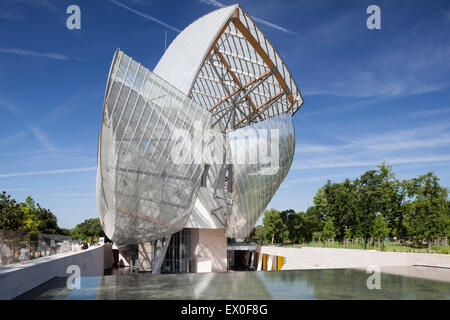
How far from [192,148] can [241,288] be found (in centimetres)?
1261

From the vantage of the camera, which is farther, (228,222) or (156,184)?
(228,222)

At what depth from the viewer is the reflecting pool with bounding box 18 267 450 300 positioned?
9312 mm

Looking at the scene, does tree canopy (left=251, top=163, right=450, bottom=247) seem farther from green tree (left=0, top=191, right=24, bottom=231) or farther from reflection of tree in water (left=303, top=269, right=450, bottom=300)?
green tree (left=0, top=191, right=24, bottom=231)

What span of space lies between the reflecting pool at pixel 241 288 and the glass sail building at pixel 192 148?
8.14 m

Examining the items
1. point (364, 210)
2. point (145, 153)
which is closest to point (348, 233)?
point (364, 210)

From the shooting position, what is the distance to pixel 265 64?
3188 centimetres

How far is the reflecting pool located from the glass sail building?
8.14m

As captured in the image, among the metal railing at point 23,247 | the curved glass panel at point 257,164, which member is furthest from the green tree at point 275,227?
the metal railing at point 23,247

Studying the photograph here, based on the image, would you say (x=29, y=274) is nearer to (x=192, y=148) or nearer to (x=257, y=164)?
(x=192, y=148)

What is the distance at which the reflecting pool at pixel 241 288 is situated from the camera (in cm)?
931

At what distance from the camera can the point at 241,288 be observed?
10.7 metres
